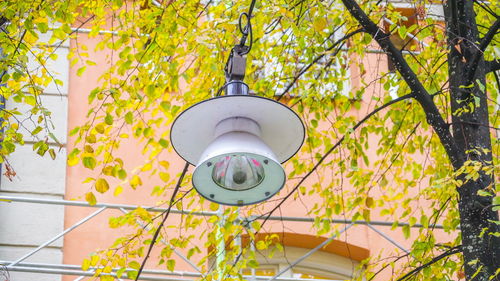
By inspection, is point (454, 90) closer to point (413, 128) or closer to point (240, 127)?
point (413, 128)

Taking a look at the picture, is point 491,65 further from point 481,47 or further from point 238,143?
point 238,143

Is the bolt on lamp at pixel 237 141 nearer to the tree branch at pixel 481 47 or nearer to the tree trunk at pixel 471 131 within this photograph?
the tree trunk at pixel 471 131

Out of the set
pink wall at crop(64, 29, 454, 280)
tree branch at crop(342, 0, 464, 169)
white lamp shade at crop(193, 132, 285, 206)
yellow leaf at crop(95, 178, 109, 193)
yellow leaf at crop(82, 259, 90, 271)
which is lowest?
white lamp shade at crop(193, 132, 285, 206)

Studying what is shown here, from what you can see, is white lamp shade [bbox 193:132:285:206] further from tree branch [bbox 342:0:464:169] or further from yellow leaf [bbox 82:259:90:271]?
yellow leaf [bbox 82:259:90:271]

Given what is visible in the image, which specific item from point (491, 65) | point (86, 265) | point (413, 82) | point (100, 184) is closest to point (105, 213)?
point (86, 265)

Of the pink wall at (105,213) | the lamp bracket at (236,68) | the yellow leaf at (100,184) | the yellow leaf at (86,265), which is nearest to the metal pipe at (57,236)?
the pink wall at (105,213)

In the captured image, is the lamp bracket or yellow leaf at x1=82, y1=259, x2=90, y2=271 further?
yellow leaf at x1=82, y1=259, x2=90, y2=271

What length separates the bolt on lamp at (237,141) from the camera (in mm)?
5227

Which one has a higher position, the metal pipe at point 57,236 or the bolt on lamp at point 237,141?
the metal pipe at point 57,236

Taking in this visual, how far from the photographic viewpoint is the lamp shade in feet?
17.1

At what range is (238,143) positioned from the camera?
516 cm

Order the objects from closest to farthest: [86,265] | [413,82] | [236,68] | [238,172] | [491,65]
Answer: [238,172] < [236,68] < [413,82] < [86,265] < [491,65]

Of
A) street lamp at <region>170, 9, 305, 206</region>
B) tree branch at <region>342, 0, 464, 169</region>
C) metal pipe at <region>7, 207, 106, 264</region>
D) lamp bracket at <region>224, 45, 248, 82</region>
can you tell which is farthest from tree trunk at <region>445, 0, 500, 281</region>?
metal pipe at <region>7, 207, 106, 264</region>

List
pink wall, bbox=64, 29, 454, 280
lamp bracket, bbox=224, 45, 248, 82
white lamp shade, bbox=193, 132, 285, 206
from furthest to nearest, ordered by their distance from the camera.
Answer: pink wall, bbox=64, 29, 454, 280, lamp bracket, bbox=224, 45, 248, 82, white lamp shade, bbox=193, 132, 285, 206
